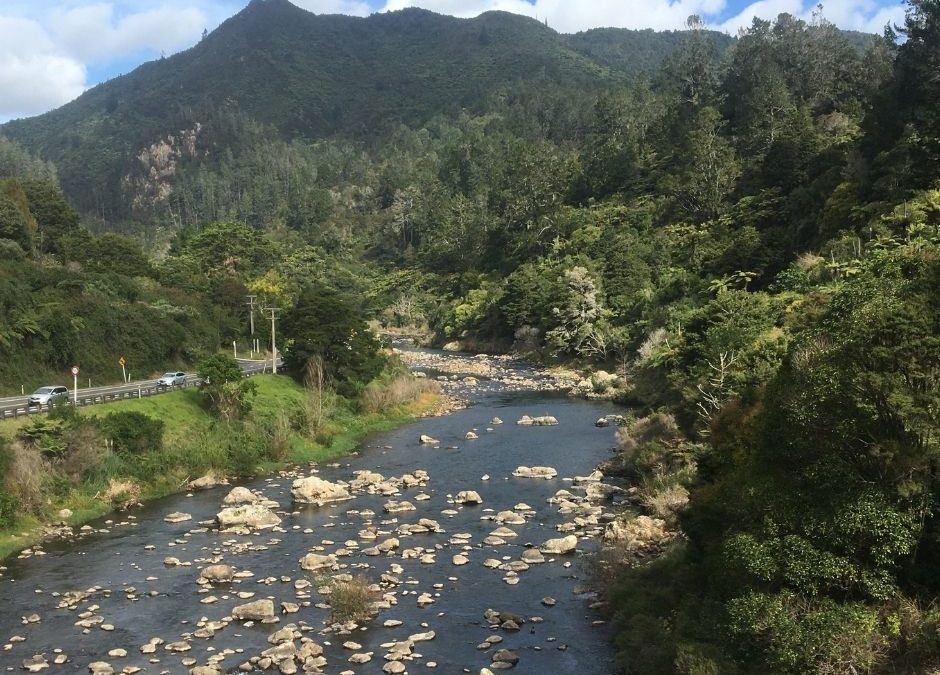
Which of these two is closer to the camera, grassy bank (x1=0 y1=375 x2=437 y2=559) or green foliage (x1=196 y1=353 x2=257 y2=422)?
grassy bank (x1=0 y1=375 x2=437 y2=559)

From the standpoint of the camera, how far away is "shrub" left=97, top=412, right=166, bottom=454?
42.7 m

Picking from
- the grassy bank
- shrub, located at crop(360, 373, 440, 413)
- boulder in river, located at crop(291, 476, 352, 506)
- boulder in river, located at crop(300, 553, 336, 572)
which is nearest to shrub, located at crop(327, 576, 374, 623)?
boulder in river, located at crop(300, 553, 336, 572)

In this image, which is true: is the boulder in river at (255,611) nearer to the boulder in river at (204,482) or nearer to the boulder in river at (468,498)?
the boulder in river at (468,498)

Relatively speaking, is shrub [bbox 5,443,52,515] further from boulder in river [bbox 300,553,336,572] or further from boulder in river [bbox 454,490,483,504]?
boulder in river [bbox 454,490,483,504]

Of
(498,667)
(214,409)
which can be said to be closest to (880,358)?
(498,667)

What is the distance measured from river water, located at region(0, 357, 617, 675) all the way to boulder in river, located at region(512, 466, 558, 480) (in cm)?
48

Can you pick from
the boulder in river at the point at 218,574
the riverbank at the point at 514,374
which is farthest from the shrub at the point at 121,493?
the riverbank at the point at 514,374

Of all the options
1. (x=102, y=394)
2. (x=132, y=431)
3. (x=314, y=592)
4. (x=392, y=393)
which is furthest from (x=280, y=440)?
(x=314, y=592)

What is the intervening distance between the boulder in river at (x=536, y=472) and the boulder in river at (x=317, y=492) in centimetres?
967

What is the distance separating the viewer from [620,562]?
2750 cm

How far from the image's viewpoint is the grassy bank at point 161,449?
3663 centimetres

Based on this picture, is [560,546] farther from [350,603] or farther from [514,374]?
[514,374]

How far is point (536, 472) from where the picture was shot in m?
44.1

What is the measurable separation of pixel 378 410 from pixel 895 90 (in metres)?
53.1
